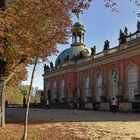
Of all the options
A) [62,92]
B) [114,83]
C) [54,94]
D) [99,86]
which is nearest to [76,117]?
[114,83]

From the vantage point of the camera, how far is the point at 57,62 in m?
70.7

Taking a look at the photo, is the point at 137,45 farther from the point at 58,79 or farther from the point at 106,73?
A: the point at 58,79

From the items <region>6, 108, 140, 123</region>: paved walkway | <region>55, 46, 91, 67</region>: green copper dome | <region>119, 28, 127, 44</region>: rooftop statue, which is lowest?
<region>6, 108, 140, 123</region>: paved walkway

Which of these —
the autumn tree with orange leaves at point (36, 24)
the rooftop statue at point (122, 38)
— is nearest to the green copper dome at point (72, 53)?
the rooftop statue at point (122, 38)

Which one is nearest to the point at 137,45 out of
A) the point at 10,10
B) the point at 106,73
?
the point at 106,73

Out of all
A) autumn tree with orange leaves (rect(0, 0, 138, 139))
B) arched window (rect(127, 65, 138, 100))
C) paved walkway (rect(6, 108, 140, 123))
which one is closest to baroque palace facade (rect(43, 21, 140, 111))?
arched window (rect(127, 65, 138, 100))

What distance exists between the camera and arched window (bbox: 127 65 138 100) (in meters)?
41.3

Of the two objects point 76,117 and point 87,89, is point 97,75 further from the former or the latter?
point 76,117

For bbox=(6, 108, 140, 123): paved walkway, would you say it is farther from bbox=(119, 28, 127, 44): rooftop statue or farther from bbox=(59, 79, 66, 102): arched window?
bbox=(59, 79, 66, 102): arched window

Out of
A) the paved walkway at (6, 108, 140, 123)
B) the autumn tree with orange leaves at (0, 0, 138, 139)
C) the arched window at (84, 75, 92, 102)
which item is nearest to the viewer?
the autumn tree with orange leaves at (0, 0, 138, 139)

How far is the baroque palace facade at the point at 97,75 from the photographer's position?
41.2 meters

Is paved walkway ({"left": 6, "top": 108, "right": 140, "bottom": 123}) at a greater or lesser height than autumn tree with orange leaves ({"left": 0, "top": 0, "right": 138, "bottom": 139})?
lesser

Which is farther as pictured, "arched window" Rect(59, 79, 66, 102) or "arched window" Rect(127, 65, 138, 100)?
"arched window" Rect(59, 79, 66, 102)

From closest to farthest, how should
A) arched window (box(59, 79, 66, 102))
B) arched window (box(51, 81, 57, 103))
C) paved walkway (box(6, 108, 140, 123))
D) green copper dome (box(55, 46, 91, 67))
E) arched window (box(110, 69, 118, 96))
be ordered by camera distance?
paved walkway (box(6, 108, 140, 123))
arched window (box(110, 69, 118, 96))
green copper dome (box(55, 46, 91, 67))
arched window (box(59, 79, 66, 102))
arched window (box(51, 81, 57, 103))
